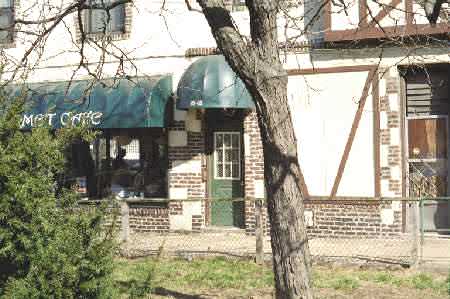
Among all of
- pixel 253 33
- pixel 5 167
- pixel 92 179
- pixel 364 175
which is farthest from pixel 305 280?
pixel 92 179

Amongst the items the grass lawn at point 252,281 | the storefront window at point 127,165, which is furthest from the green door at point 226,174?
the grass lawn at point 252,281

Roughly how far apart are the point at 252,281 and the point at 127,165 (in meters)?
6.29

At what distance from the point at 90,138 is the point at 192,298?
3.42 meters

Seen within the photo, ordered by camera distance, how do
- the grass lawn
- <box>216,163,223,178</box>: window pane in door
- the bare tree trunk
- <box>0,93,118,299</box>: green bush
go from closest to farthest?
<box>0,93,118,299</box>: green bush
the bare tree trunk
the grass lawn
<box>216,163,223,178</box>: window pane in door

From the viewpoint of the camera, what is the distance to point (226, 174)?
14.3 metres

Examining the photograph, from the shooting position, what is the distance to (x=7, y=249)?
18.0 feet

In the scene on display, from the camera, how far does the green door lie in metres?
14.1

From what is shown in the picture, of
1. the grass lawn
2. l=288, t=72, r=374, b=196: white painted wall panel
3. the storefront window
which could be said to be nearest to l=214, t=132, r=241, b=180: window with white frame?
the storefront window

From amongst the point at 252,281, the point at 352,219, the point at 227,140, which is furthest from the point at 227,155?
the point at 252,281

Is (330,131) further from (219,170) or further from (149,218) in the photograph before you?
(149,218)

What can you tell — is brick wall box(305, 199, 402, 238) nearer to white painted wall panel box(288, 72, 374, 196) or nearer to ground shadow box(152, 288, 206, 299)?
white painted wall panel box(288, 72, 374, 196)

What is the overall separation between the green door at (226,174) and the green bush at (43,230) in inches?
324

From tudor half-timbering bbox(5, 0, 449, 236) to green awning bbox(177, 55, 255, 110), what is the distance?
21 mm

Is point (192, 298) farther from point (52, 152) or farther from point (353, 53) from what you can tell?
point (353, 53)
